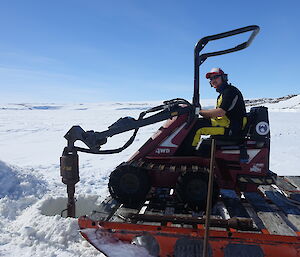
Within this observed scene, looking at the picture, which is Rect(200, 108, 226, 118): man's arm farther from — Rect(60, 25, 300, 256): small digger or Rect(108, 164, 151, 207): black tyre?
Rect(108, 164, 151, 207): black tyre

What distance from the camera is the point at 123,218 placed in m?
3.44

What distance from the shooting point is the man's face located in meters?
4.32

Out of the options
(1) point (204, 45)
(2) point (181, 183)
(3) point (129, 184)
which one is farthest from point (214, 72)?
(3) point (129, 184)

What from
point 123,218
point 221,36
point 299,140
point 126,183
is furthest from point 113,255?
point 299,140

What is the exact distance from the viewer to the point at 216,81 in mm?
4348

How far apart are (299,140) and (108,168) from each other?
357 inches

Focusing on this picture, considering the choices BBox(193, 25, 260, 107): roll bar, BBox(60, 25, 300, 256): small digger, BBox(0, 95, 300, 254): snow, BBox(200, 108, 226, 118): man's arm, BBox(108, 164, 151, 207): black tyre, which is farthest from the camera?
BBox(193, 25, 260, 107): roll bar

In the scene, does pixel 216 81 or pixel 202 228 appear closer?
pixel 202 228

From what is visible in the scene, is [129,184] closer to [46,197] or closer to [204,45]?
[46,197]

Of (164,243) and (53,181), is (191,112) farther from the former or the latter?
(53,181)

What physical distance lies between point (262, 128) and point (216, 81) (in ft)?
3.17

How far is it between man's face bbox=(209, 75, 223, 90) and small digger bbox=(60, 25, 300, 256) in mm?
230

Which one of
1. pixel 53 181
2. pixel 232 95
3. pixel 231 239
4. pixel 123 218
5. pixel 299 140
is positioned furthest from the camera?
pixel 299 140

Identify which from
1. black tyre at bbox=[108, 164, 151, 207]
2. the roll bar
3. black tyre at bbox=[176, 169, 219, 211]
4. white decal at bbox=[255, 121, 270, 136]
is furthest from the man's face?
black tyre at bbox=[108, 164, 151, 207]
